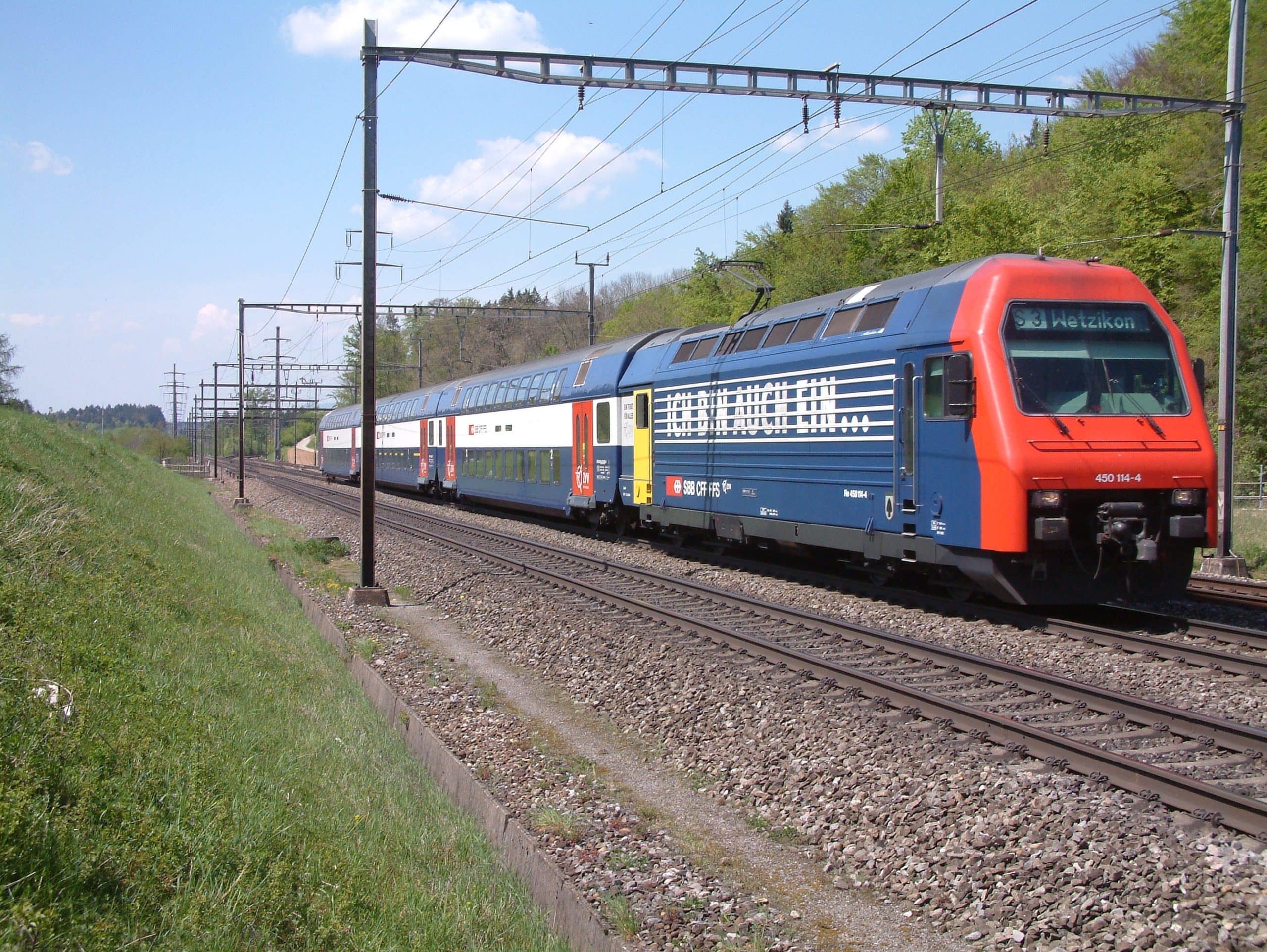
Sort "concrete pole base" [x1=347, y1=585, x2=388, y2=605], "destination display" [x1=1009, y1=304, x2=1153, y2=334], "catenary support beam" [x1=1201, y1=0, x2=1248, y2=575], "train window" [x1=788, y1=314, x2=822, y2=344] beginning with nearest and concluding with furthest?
"destination display" [x1=1009, y1=304, x2=1153, y2=334]
"train window" [x1=788, y1=314, x2=822, y2=344]
"concrete pole base" [x1=347, y1=585, x2=388, y2=605]
"catenary support beam" [x1=1201, y1=0, x2=1248, y2=575]

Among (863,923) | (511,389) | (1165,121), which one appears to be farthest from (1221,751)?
(1165,121)

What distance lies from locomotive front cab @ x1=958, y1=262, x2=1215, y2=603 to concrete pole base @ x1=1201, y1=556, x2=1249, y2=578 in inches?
180

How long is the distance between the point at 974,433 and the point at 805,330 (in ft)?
12.8

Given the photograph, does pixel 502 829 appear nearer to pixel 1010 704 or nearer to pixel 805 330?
pixel 1010 704

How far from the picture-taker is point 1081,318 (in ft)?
35.1

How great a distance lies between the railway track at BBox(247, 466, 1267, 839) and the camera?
5.88 meters

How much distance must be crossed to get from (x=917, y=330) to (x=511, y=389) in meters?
16.8

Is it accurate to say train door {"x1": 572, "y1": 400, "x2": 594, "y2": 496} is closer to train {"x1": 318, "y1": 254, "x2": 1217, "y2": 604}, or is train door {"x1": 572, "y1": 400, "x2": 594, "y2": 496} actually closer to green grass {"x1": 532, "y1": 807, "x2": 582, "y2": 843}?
train {"x1": 318, "y1": 254, "x2": 1217, "y2": 604}

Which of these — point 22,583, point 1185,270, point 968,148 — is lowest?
point 22,583

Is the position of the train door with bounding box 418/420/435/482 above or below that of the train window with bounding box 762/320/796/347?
below

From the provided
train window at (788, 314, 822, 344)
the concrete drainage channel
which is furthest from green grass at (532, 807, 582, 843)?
train window at (788, 314, 822, 344)

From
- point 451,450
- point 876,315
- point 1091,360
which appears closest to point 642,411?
point 876,315

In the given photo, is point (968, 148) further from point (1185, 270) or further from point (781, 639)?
point (781, 639)

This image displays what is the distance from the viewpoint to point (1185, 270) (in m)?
33.2
